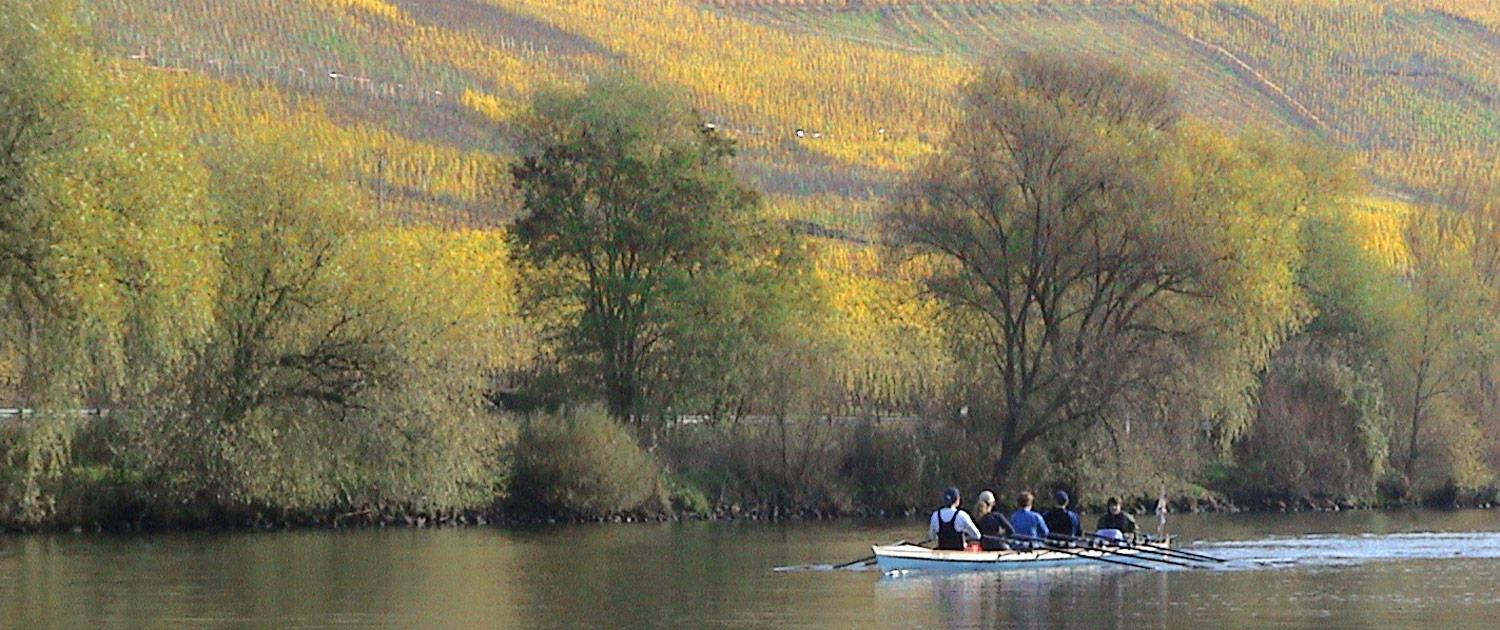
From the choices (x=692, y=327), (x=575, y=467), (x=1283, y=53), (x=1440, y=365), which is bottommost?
(x=575, y=467)

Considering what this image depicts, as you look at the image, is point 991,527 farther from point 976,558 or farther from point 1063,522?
point 1063,522

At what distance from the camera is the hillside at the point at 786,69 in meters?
128

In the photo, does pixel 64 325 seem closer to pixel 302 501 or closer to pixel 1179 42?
pixel 302 501

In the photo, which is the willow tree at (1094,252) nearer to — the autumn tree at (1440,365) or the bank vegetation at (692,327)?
the bank vegetation at (692,327)

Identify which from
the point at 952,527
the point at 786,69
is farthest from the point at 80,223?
the point at 786,69

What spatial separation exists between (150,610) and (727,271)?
98.5ft

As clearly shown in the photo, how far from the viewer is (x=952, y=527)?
140 ft

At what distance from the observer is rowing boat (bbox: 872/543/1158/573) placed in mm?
41831

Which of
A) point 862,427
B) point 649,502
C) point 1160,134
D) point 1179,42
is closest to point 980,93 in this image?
point 1160,134

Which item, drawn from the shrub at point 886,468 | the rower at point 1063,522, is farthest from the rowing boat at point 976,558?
the shrub at point 886,468

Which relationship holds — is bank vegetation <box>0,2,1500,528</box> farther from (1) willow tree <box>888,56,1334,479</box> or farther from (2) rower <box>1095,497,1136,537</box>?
(2) rower <box>1095,497,1136,537</box>

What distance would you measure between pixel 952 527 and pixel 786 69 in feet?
421

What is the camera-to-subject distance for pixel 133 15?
139 m

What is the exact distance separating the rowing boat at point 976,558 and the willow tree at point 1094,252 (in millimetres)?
17025
